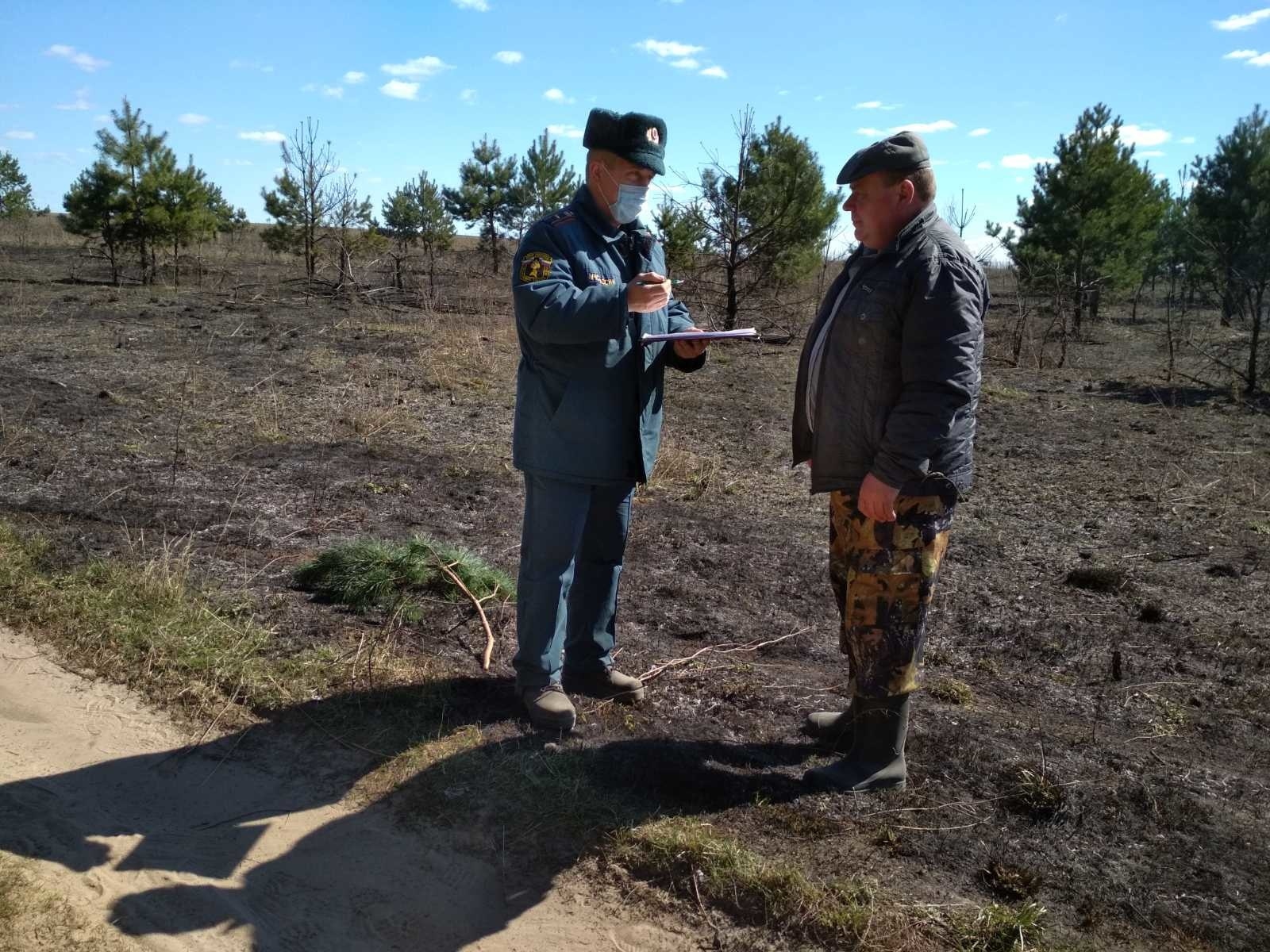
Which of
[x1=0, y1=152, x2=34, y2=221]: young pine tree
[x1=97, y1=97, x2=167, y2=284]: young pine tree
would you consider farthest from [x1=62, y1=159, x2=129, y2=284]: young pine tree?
[x1=0, y1=152, x2=34, y2=221]: young pine tree

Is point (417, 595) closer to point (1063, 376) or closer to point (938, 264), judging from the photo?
point (938, 264)

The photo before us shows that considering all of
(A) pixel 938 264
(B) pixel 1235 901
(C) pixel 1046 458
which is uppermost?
(A) pixel 938 264

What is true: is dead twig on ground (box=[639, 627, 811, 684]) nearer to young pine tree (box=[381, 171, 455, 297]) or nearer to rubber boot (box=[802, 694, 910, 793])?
rubber boot (box=[802, 694, 910, 793])

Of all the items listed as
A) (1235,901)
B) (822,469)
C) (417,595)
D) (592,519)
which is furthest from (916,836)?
(417,595)

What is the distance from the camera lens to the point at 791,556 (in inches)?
213

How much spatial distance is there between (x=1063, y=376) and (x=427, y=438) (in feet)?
32.2

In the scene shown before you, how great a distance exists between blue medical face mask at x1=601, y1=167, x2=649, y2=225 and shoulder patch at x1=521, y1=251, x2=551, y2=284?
0.30 m

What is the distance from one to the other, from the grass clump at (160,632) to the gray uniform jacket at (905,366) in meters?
2.12

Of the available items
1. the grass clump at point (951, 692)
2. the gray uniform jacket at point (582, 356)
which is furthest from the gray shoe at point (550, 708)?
the grass clump at point (951, 692)

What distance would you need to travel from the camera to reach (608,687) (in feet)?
11.5

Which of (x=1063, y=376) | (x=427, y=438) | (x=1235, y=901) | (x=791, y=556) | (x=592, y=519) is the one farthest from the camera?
(x=1063, y=376)

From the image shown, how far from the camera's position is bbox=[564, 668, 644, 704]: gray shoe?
3506mm

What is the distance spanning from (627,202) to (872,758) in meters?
1.89

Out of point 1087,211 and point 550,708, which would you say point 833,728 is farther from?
point 1087,211
